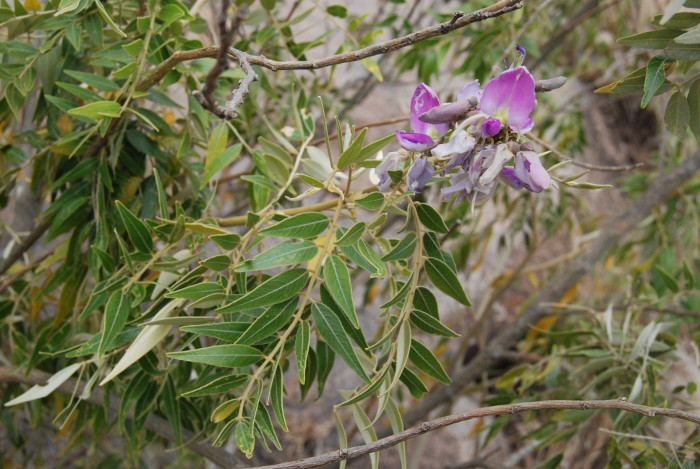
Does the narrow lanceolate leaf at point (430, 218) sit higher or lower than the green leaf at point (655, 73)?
lower

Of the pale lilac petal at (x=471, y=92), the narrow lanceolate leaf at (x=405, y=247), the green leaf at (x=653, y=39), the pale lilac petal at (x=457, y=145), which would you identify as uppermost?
the green leaf at (x=653, y=39)

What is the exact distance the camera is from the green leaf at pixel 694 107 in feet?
1.57

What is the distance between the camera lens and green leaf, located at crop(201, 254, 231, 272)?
52 centimetres

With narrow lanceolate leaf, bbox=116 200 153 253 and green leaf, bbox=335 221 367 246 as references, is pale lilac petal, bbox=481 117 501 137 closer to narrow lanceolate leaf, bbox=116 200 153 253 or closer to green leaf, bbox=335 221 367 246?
green leaf, bbox=335 221 367 246

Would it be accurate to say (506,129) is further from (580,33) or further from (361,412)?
(580,33)

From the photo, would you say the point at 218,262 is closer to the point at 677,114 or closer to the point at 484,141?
the point at 484,141

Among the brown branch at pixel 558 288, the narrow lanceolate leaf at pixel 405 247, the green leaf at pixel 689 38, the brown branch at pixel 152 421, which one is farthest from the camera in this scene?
the brown branch at pixel 558 288

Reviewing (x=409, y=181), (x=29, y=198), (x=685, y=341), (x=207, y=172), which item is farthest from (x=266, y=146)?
(x=685, y=341)

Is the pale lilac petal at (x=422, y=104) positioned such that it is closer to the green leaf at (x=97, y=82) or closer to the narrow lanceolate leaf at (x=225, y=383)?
the narrow lanceolate leaf at (x=225, y=383)

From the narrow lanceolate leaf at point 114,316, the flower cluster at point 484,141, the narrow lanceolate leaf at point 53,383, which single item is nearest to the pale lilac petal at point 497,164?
the flower cluster at point 484,141

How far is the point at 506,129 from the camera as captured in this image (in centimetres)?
Answer: 44

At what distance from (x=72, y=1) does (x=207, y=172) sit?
0.18 metres

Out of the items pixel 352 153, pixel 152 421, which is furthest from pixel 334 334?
pixel 152 421

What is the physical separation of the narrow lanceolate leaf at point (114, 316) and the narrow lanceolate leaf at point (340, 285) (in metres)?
0.18
